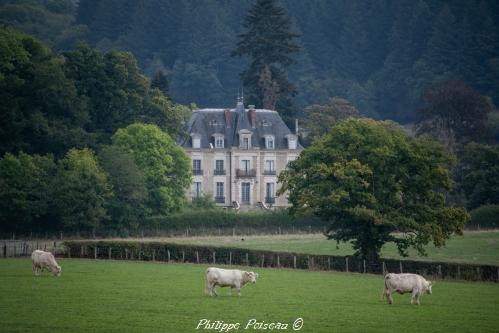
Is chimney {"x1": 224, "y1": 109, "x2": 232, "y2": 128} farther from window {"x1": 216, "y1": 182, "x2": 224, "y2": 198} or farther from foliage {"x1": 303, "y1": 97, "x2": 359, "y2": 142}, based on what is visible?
foliage {"x1": 303, "y1": 97, "x2": 359, "y2": 142}

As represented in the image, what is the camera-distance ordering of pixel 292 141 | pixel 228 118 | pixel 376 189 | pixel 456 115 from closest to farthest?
pixel 376 189 → pixel 228 118 → pixel 292 141 → pixel 456 115

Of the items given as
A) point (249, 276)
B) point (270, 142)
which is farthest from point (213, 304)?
point (270, 142)

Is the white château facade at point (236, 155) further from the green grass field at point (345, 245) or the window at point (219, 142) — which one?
the green grass field at point (345, 245)

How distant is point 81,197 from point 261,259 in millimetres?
24022

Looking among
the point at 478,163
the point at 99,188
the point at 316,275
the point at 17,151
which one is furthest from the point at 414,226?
the point at 478,163

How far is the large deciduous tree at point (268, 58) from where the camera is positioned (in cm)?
14150

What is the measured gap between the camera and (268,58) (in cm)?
14675

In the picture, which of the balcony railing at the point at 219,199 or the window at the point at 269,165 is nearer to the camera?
the balcony railing at the point at 219,199

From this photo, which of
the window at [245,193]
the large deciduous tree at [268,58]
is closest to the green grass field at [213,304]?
the window at [245,193]

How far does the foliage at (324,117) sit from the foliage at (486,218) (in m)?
34.7

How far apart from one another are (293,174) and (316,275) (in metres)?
10.2

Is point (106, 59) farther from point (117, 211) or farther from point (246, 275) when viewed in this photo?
point (246, 275)

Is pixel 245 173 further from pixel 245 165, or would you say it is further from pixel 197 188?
pixel 197 188

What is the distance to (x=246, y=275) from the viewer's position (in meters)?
51.0
